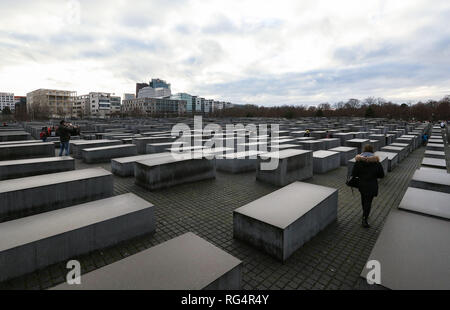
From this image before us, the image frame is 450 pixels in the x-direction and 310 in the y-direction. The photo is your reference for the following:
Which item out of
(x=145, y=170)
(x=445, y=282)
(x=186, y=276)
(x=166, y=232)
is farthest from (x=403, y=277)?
(x=145, y=170)

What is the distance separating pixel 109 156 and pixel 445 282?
45.0 feet

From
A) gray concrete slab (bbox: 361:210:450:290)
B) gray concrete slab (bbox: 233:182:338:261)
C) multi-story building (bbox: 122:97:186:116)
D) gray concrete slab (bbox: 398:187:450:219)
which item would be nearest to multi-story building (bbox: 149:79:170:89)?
multi-story building (bbox: 122:97:186:116)

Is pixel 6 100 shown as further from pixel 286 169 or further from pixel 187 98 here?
pixel 286 169

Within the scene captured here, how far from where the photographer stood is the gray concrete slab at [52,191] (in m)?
5.93

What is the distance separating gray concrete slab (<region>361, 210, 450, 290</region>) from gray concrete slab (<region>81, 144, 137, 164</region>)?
12693 millimetres

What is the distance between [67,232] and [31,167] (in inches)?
249

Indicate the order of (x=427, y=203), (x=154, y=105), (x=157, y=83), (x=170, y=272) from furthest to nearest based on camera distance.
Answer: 1. (x=157, y=83)
2. (x=154, y=105)
3. (x=427, y=203)
4. (x=170, y=272)

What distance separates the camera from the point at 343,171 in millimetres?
11750

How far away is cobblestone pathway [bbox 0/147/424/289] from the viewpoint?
3.96 metres

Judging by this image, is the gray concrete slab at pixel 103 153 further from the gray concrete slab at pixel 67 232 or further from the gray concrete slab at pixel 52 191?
the gray concrete slab at pixel 67 232

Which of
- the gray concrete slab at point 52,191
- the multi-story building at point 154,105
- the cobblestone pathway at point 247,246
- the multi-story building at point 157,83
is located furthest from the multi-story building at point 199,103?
the gray concrete slab at point 52,191

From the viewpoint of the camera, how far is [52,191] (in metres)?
6.43

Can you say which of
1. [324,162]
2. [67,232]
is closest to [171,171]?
[67,232]

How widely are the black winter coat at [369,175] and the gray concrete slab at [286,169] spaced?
3.69 meters
